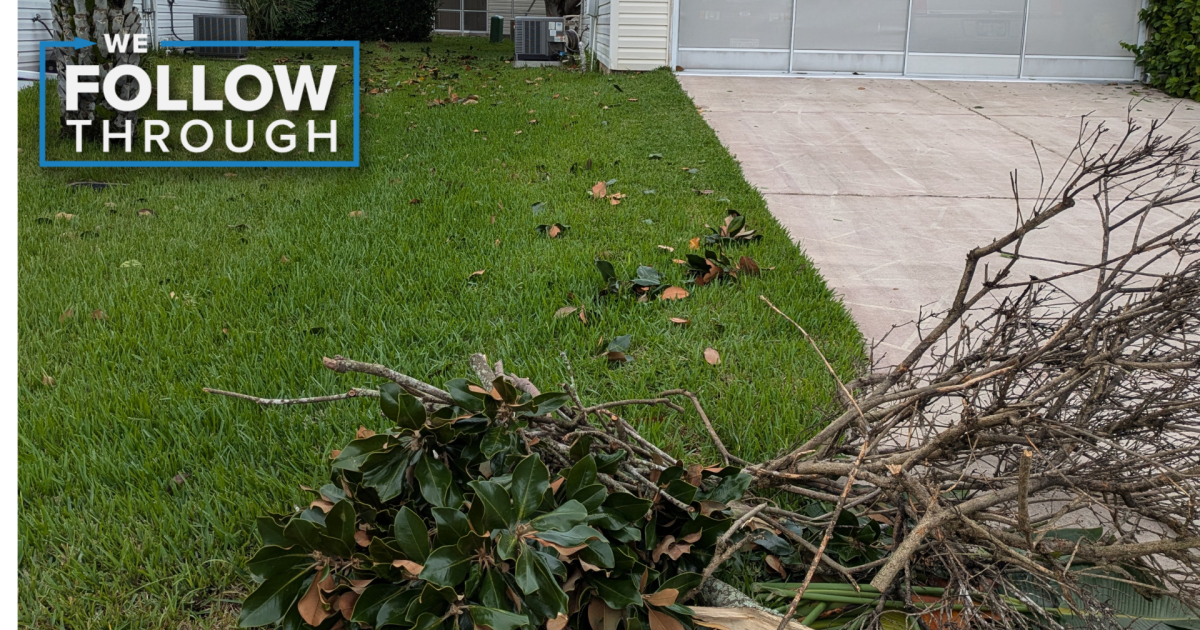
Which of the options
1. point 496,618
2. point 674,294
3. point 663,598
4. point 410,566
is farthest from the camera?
point 674,294

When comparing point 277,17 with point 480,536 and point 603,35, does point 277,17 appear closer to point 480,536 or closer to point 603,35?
point 603,35

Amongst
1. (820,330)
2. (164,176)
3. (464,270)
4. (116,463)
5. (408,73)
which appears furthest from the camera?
(408,73)

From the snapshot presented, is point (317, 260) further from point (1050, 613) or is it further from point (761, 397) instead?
point (1050, 613)

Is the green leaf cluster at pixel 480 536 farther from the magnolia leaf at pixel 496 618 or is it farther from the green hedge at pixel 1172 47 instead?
the green hedge at pixel 1172 47

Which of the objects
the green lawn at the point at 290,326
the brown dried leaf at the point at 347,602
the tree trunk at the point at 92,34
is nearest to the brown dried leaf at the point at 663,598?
the brown dried leaf at the point at 347,602

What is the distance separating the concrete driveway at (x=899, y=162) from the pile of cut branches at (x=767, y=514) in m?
1.57

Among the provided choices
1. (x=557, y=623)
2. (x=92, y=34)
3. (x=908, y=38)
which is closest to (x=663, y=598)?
A: (x=557, y=623)

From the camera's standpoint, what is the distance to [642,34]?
12.2 metres

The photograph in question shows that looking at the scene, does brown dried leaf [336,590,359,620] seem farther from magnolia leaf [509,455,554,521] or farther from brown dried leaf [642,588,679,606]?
brown dried leaf [642,588,679,606]

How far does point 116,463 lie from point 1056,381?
2.43 m

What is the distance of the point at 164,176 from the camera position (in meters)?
6.29

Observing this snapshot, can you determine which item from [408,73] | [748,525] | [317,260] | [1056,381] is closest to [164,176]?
[317,260]

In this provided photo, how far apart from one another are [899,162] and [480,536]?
21.2 ft

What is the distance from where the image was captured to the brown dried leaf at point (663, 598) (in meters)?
1.81
